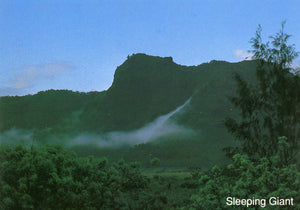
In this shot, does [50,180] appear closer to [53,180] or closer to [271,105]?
[53,180]

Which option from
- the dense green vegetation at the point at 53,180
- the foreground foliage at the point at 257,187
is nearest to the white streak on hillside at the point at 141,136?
the dense green vegetation at the point at 53,180

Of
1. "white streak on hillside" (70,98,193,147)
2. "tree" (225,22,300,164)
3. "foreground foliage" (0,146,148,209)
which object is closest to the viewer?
"foreground foliage" (0,146,148,209)

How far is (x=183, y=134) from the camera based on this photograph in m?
171

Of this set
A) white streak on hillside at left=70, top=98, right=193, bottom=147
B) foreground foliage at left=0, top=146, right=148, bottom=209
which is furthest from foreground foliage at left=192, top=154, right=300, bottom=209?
white streak on hillside at left=70, top=98, right=193, bottom=147

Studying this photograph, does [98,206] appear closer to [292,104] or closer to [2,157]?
[2,157]

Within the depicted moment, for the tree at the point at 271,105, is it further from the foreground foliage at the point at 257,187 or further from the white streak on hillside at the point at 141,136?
the white streak on hillside at the point at 141,136

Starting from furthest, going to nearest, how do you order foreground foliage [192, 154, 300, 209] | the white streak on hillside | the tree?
the white streak on hillside
the tree
foreground foliage [192, 154, 300, 209]

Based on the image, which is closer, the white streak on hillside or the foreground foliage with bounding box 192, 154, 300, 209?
the foreground foliage with bounding box 192, 154, 300, 209

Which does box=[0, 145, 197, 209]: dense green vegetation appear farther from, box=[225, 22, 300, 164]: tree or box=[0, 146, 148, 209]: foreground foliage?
box=[225, 22, 300, 164]: tree

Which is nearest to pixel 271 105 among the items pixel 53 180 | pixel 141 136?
pixel 53 180

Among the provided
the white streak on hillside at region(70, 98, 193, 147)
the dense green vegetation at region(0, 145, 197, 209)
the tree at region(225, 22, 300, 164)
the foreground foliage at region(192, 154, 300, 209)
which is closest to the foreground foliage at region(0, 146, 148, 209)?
the dense green vegetation at region(0, 145, 197, 209)

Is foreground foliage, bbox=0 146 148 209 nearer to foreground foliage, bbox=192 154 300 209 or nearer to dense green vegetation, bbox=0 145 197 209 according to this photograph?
dense green vegetation, bbox=0 145 197 209

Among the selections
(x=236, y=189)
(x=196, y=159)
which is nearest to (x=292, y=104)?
(x=236, y=189)

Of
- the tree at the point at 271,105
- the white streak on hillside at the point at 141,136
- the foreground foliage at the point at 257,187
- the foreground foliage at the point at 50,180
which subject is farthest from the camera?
the white streak on hillside at the point at 141,136
